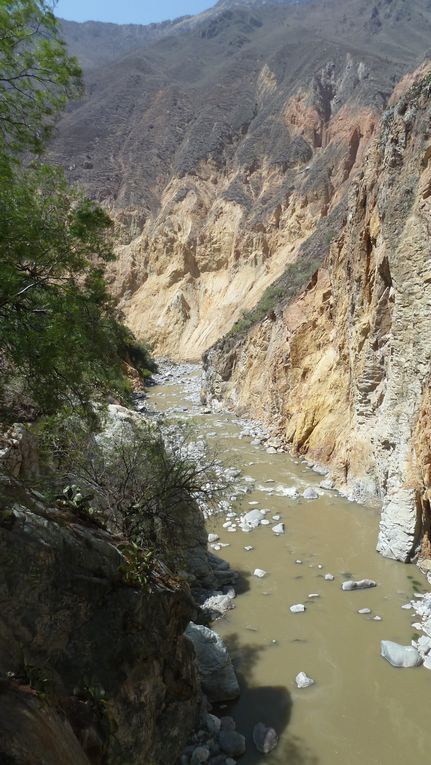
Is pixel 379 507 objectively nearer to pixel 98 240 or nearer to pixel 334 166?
pixel 98 240

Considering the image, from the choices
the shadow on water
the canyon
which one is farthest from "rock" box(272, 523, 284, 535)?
the shadow on water

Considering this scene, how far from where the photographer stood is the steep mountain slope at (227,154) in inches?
1608

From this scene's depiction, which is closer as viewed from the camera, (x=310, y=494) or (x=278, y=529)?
(x=278, y=529)

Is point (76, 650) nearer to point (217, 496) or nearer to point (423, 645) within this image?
point (423, 645)

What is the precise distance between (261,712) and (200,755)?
106 cm

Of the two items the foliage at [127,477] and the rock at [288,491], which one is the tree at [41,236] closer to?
the foliage at [127,477]

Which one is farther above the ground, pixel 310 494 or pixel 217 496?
pixel 217 496

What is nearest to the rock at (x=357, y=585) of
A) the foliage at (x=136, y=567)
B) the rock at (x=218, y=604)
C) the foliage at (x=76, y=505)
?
the rock at (x=218, y=604)

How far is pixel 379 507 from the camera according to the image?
1071 cm

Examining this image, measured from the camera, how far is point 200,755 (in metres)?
4.60

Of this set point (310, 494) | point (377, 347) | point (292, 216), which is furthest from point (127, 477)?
point (292, 216)

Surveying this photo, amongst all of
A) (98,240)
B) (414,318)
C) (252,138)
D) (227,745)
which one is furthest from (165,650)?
(252,138)

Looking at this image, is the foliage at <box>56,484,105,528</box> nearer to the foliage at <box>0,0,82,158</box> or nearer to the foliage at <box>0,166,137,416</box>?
the foliage at <box>0,166,137,416</box>

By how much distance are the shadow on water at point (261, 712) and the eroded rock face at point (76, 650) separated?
1.07 metres
